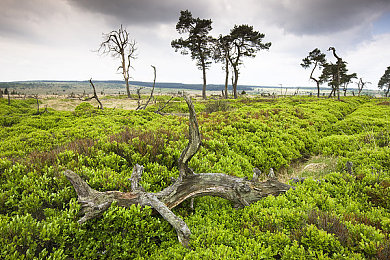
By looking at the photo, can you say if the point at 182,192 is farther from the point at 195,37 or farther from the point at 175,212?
the point at 195,37

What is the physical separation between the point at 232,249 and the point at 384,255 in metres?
2.39

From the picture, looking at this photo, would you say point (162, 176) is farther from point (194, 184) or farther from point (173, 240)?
point (173, 240)

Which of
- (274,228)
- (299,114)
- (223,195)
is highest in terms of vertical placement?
(299,114)

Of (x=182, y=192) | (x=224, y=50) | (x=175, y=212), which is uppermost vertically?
(x=224, y=50)

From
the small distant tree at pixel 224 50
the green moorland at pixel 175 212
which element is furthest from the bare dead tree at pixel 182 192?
the small distant tree at pixel 224 50

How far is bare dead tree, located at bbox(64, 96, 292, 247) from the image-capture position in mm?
3521

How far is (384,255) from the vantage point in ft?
9.05

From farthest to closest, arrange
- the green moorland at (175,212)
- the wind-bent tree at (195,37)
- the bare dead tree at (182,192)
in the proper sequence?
the wind-bent tree at (195,37)
the bare dead tree at (182,192)
the green moorland at (175,212)

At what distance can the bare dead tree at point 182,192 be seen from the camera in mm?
3521

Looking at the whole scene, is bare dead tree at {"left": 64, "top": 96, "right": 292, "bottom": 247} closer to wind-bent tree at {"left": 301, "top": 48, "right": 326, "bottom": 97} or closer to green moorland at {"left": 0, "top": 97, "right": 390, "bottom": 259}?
green moorland at {"left": 0, "top": 97, "right": 390, "bottom": 259}

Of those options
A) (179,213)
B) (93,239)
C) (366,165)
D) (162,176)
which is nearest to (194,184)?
(179,213)

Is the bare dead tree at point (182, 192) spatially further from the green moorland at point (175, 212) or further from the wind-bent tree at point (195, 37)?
the wind-bent tree at point (195, 37)

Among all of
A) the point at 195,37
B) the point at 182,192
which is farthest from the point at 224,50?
the point at 182,192

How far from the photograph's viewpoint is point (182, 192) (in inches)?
169
